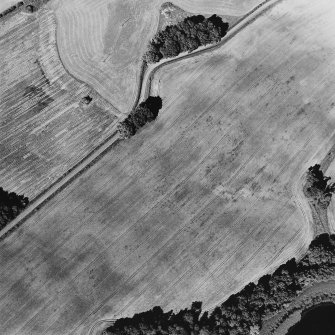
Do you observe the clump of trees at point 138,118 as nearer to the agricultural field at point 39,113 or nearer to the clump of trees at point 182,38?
the agricultural field at point 39,113

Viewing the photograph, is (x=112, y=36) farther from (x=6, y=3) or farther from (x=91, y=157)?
(x=91, y=157)

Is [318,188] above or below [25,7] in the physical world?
below

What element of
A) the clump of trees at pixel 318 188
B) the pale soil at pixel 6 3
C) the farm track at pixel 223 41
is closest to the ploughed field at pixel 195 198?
the farm track at pixel 223 41

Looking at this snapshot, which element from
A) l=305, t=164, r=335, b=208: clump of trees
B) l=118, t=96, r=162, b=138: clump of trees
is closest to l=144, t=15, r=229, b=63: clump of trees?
l=118, t=96, r=162, b=138: clump of trees

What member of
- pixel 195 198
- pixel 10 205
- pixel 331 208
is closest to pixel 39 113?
pixel 10 205

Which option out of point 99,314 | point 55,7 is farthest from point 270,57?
point 99,314

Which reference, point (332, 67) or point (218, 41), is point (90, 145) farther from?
point (332, 67)
